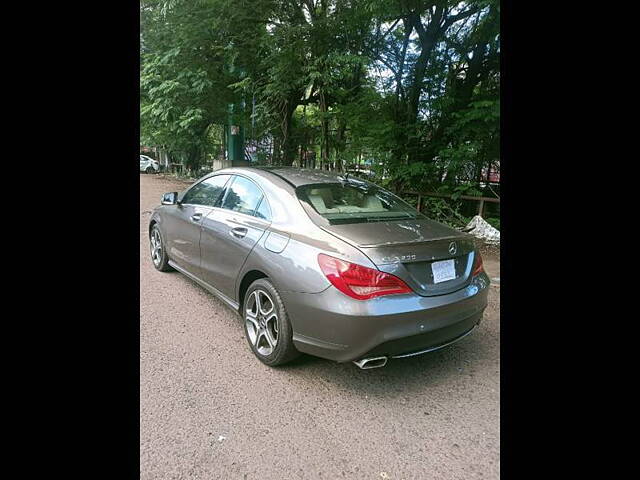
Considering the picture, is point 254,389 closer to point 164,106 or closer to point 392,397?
point 392,397

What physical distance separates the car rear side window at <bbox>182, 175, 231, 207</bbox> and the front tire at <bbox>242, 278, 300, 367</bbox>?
1.35m

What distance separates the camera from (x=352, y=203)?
10.7 feet

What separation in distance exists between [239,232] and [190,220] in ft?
3.63

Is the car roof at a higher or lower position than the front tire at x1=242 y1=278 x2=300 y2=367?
higher

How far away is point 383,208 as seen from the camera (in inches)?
130

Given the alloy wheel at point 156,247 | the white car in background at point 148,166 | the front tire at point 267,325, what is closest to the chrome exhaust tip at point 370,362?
the front tire at point 267,325

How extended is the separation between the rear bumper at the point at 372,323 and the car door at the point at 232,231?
2.31 ft

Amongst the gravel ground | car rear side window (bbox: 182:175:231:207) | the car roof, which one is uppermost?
the car roof

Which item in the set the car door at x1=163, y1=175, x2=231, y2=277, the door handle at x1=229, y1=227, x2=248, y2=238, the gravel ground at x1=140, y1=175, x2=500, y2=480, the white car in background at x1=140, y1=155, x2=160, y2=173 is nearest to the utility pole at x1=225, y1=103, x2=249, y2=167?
the car door at x1=163, y1=175, x2=231, y2=277

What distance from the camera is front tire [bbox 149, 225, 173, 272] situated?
16.0 ft

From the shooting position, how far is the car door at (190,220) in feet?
13.0

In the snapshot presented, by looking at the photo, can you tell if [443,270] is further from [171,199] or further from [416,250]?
[171,199]

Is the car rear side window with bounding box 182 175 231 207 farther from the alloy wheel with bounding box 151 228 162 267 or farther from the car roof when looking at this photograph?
the alloy wheel with bounding box 151 228 162 267

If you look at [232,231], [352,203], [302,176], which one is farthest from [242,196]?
[352,203]
